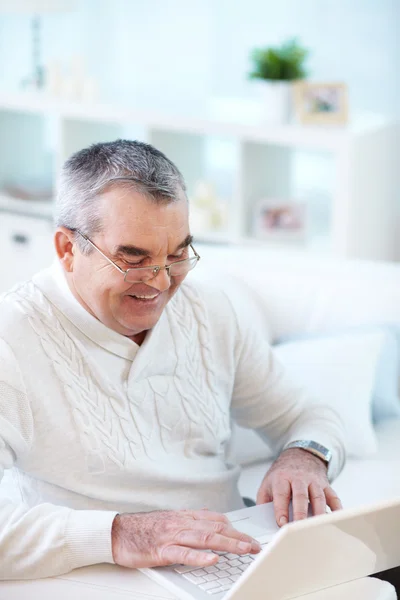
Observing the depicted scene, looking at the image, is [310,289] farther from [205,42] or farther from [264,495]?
[205,42]

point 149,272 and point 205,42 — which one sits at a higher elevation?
point 205,42

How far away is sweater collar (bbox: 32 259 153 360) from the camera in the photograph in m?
1.50

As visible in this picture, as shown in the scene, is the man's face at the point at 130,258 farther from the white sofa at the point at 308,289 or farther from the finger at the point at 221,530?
the white sofa at the point at 308,289

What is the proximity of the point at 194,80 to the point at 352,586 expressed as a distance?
305 centimetres

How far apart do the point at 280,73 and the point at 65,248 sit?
2.05 meters

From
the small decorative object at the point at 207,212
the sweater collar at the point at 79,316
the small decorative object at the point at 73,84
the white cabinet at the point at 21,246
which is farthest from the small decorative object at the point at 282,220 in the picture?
the sweater collar at the point at 79,316

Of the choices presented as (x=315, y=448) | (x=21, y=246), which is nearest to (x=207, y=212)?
(x=21, y=246)

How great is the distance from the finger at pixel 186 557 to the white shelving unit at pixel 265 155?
6.85 feet

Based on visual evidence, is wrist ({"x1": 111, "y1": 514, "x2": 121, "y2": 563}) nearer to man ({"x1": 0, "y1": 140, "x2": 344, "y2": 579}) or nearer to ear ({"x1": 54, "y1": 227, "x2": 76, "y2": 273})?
man ({"x1": 0, "y1": 140, "x2": 344, "y2": 579})

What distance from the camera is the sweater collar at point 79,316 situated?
150 centimetres

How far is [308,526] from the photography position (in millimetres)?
1150

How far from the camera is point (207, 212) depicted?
3.61m

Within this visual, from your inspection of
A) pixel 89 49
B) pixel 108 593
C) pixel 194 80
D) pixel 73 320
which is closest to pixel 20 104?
pixel 89 49

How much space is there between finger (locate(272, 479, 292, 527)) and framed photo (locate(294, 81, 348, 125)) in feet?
6.59
